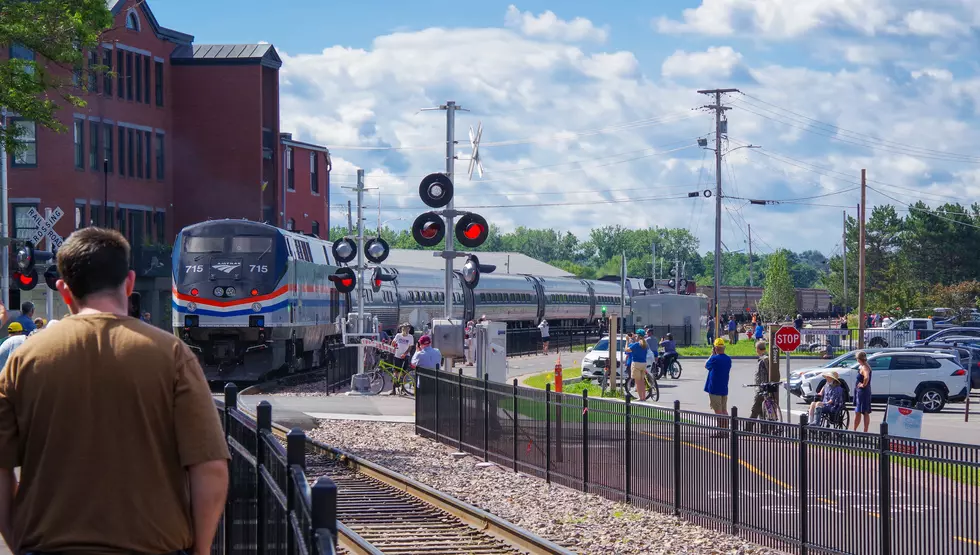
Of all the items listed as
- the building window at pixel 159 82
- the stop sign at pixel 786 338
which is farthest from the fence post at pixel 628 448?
the building window at pixel 159 82

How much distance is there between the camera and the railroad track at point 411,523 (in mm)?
11461

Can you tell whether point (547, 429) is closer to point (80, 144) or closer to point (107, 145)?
point (80, 144)

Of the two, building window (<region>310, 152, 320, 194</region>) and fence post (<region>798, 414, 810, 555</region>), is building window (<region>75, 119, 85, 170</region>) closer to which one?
building window (<region>310, 152, 320, 194</region>)

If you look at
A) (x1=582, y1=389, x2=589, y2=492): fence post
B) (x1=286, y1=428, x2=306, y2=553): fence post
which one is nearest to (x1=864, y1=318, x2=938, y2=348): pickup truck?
(x1=582, y1=389, x2=589, y2=492): fence post

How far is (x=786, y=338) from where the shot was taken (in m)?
25.2

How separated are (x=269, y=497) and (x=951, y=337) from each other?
41841 millimetres

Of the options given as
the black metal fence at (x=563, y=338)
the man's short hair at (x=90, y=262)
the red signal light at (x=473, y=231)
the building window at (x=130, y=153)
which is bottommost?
the black metal fence at (x=563, y=338)

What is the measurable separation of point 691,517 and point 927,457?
403 centimetres

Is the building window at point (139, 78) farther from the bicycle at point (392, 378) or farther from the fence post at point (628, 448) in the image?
the fence post at point (628, 448)

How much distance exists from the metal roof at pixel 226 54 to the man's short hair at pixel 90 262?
5000 centimetres

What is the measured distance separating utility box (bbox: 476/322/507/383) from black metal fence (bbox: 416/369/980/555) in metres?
3.87

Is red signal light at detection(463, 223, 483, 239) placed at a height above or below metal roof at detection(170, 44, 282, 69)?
below

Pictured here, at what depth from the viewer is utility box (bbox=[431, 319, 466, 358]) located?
2388 cm

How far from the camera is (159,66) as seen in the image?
52594 mm
